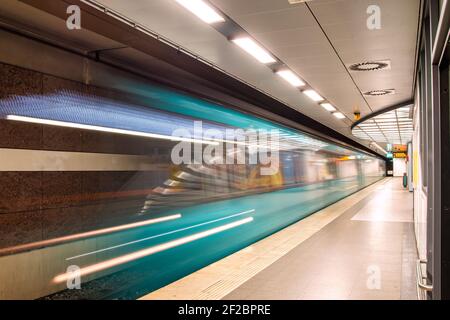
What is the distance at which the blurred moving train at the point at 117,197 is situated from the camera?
3283 millimetres

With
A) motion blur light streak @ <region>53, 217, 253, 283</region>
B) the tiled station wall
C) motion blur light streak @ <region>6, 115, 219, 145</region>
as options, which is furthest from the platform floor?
motion blur light streak @ <region>6, 115, 219, 145</region>

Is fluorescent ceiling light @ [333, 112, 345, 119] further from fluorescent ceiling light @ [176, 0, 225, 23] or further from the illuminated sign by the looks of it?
the illuminated sign

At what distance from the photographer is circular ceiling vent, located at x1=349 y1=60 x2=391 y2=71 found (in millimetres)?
5580

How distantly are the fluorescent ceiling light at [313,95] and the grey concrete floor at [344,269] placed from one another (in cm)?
263

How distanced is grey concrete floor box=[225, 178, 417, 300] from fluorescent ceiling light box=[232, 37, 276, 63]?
8.71 ft

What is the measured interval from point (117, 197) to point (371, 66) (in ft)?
13.3

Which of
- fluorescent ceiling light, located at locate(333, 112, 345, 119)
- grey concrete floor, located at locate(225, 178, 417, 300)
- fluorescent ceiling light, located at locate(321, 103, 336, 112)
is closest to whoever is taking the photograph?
grey concrete floor, located at locate(225, 178, 417, 300)

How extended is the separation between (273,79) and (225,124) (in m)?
1.44

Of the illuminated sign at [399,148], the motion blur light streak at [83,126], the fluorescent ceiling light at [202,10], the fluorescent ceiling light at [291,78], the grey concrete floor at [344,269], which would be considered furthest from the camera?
the illuminated sign at [399,148]

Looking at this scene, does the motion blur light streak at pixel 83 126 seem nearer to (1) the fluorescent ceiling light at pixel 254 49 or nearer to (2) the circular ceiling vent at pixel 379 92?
(1) the fluorescent ceiling light at pixel 254 49

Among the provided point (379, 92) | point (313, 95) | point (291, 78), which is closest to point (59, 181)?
point (291, 78)

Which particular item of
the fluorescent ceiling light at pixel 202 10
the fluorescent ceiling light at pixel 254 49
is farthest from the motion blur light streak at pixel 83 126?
the fluorescent ceiling light at pixel 254 49

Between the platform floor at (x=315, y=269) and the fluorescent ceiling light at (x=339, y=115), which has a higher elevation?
the fluorescent ceiling light at (x=339, y=115)
